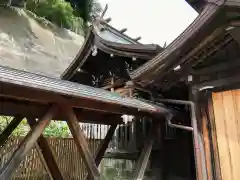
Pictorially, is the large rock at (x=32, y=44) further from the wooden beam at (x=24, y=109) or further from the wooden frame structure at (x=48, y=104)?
the wooden frame structure at (x=48, y=104)

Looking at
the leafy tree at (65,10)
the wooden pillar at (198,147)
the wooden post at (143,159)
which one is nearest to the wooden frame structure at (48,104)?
the wooden post at (143,159)

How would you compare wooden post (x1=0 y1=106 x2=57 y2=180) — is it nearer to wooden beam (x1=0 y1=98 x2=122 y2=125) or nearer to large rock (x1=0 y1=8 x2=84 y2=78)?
wooden beam (x1=0 y1=98 x2=122 y2=125)

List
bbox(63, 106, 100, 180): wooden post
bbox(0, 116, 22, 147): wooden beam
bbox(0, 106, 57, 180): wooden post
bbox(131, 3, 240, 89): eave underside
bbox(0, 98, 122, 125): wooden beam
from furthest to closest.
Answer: bbox(0, 116, 22, 147): wooden beam → bbox(131, 3, 240, 89): eave underside → bbox(0, 98, 122, 125): wooden beam → bbox(63, 106, 100, 180): wooden post → bbox(0, 106, 57, 180): wooden post

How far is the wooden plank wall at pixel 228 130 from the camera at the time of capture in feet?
Result: 18.1

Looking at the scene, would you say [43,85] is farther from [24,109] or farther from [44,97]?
[24,109]

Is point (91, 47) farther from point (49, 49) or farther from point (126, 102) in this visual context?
point (49, 49)

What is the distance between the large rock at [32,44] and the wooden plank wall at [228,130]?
599 inches

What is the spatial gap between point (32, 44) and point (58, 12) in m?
3.88

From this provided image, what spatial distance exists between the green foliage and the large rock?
2.64 ft

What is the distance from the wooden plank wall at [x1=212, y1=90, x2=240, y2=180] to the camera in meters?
5.53

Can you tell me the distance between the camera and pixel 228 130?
18.7ft

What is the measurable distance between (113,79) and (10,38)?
13136 millimetres

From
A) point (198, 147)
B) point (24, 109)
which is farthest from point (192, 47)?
point (24, 109)

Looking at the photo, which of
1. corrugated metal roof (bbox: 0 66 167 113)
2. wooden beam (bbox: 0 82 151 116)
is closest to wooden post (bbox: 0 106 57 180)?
wooden beam (bbox: 0 82 151 116)
